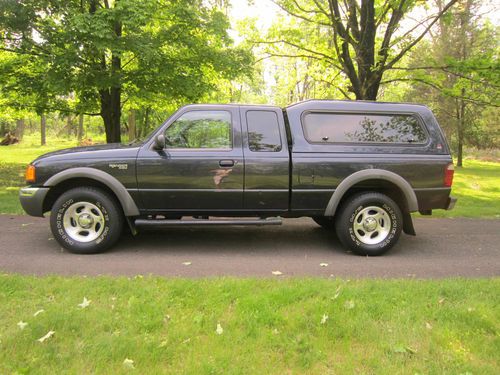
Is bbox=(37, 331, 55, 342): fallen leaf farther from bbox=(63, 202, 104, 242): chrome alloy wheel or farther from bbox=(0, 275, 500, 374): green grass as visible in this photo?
bbox=(63, 202, 104, 242): chrome alloy wheel

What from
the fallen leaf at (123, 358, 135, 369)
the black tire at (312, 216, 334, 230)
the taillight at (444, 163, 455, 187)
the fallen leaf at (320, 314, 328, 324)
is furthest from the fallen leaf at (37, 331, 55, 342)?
the taillight at (444, 163, 455, 187)

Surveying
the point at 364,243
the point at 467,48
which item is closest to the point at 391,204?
the point at 364,243

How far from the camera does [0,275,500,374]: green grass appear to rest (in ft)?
9.29

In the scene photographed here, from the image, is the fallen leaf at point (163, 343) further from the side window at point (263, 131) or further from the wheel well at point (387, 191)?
the wheel well at point (387, 191)

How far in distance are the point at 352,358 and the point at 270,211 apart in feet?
9.18

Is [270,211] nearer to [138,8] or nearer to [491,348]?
[491,348]

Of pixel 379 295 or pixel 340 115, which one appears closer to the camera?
pixel 379 295

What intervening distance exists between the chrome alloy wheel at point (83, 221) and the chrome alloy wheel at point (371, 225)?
3.34 metres

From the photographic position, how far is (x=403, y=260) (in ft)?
17.5

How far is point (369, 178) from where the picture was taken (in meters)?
5.39

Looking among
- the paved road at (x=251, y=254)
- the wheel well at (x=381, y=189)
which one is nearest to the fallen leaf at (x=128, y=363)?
the paved road at (x=251, y=254)

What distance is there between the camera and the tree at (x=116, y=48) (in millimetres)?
9250

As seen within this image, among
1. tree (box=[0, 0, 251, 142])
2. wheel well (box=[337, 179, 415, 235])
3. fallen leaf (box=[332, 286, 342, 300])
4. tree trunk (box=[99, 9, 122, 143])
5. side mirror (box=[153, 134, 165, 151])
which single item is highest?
tree (box=[0, 0, 251, 142])

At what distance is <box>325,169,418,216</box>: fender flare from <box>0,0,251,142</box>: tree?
634cm
